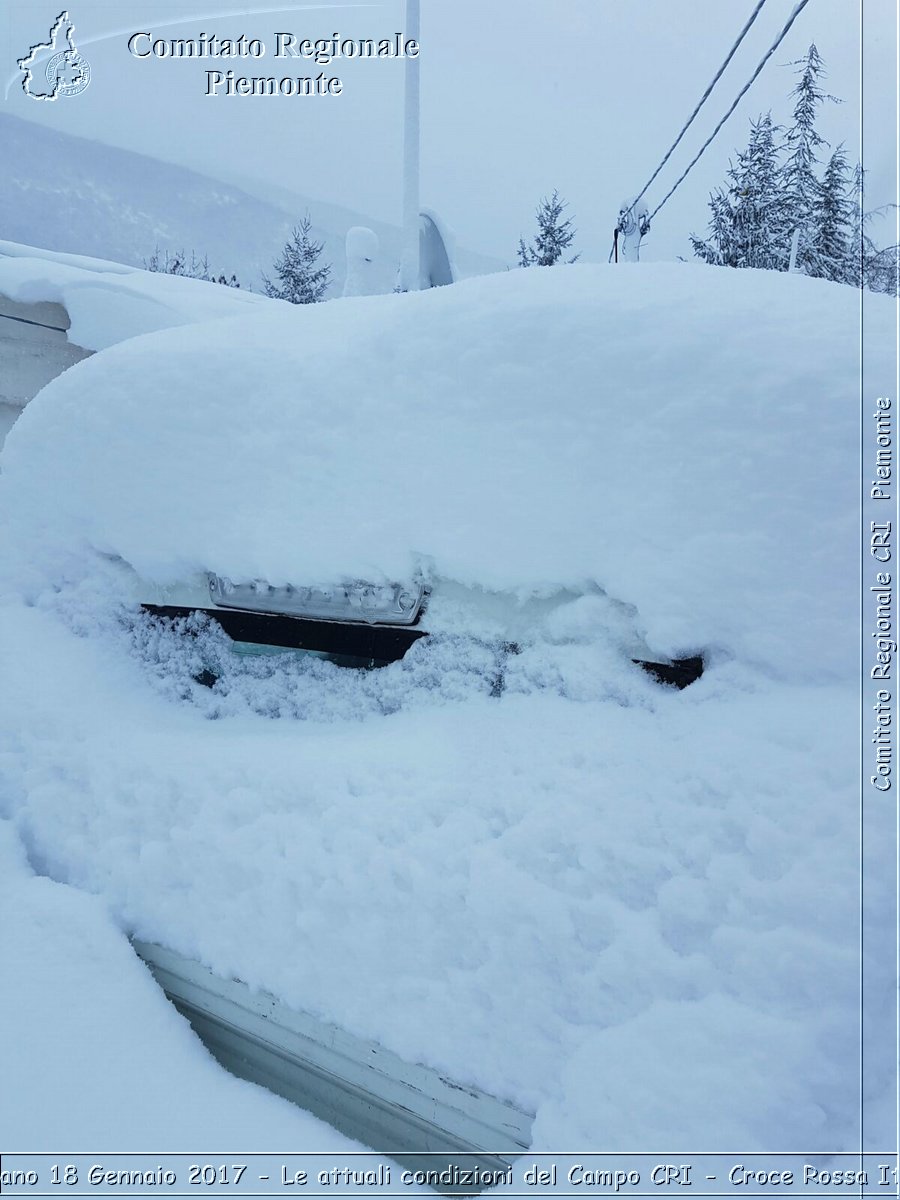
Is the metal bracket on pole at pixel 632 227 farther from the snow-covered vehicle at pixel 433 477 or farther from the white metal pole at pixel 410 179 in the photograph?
the snow-covered vehicle at pixel 433 477

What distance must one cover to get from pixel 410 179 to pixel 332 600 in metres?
6.97

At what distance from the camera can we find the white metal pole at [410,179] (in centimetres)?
675

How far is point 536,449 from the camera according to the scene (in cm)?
121

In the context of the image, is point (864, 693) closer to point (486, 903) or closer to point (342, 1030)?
point (486, 903)

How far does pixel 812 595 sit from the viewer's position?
1.02 metres

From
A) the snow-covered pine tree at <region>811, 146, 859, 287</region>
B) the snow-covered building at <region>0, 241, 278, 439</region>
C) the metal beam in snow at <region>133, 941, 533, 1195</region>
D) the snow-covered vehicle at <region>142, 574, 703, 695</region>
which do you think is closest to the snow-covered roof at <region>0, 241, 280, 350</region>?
the snow-covered building at <region>0, 241, 278, 439</region>

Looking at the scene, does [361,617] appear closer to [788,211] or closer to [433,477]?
[433,477]

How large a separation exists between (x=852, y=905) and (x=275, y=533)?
115 centimetres

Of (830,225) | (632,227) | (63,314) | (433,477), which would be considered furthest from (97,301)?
(830,225)

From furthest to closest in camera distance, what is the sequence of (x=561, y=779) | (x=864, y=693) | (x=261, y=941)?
(x=261, y=941) < (x=561, y=779) < (x=864, y=693)

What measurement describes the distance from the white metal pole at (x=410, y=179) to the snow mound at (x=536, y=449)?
5.56 m

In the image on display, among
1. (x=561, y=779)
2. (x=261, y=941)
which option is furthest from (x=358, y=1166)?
(x=561, y=779)

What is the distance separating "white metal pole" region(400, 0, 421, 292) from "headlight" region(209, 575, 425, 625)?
19.1ft

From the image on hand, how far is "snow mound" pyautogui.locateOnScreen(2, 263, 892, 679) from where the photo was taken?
105 cm
